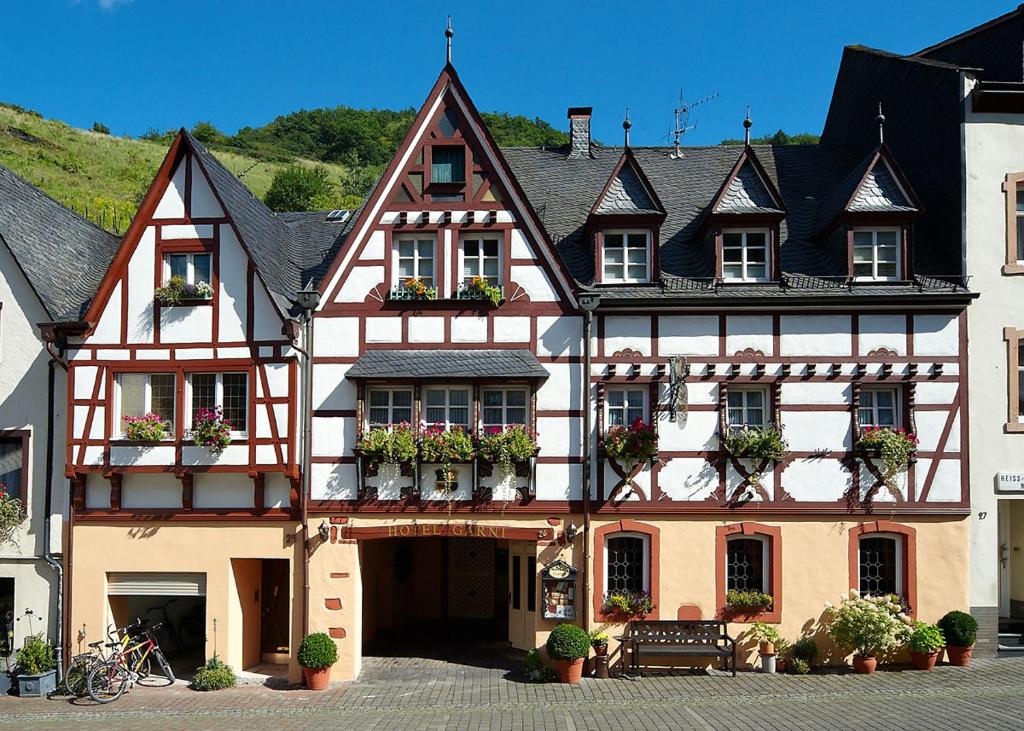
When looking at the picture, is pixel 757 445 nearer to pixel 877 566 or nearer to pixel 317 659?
pixel 877 566

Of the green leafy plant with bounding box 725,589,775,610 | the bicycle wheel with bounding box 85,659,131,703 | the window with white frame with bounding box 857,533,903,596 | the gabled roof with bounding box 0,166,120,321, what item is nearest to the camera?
the bicycle wheel with bounding box 85,659,131,703

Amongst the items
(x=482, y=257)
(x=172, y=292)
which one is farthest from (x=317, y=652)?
(x=482, y=257)

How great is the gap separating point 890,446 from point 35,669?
17587 millimetres

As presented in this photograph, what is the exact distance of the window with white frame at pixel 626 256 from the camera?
17.8m

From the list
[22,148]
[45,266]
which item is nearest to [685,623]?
[45,266]

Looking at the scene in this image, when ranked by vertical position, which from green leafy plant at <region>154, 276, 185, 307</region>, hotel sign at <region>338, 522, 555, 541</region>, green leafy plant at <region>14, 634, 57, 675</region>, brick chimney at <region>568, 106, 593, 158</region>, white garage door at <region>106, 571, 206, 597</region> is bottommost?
green leafy plant at <region>14, 634, 57, 675</region>

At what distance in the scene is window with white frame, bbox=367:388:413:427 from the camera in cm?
1712

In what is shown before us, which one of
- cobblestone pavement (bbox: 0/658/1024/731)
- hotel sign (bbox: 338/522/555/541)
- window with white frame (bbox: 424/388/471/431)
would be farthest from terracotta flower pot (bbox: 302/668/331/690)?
window with white frame (bbox: 424/388/471/431)

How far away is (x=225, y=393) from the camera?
17.0 metres

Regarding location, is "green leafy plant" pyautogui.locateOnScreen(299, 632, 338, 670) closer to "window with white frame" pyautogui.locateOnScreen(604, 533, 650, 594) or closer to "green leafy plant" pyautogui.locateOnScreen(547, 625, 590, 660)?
"green leafy plant" pyautogui.locateOnScreen(547, 625, 590, 660)

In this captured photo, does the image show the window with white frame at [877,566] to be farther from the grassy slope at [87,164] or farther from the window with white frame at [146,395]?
the grassy slope at [87,164]

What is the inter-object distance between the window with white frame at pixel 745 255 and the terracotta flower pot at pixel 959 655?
8.29 m

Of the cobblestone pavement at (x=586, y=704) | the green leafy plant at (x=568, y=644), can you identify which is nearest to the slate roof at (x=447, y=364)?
the green leafy plant at (x=568, y=644)

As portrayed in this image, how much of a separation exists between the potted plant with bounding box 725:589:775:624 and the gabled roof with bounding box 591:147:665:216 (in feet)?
26.5
